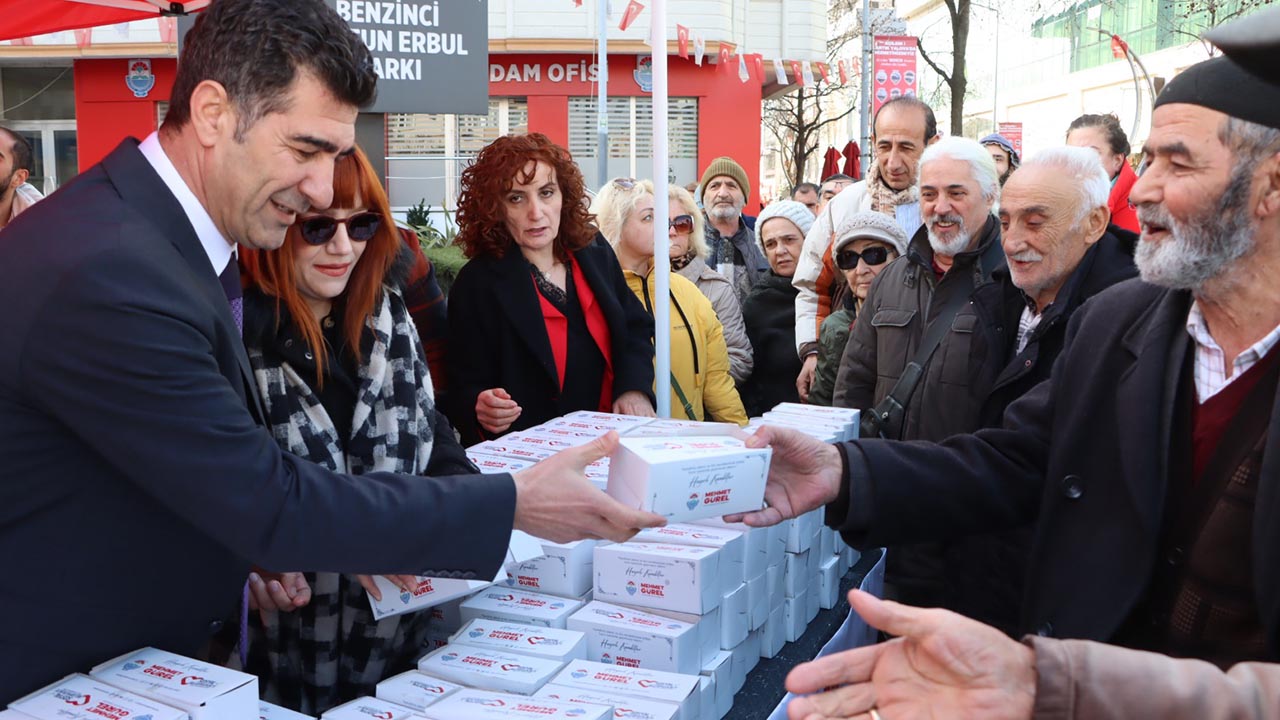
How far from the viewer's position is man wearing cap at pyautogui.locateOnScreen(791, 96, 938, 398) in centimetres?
524

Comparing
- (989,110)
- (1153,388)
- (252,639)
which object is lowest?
(252,639)

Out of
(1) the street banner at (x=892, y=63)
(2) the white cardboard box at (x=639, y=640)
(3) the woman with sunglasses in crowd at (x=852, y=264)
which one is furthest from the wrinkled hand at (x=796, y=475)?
(1) the street banner at (x=892, y=63)

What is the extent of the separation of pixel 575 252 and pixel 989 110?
6033cm

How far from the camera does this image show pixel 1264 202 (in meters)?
1.93

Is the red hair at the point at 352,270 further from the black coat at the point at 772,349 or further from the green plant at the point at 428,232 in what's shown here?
the green plant at the point at 428,232

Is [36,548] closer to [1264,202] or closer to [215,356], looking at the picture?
[215,356]

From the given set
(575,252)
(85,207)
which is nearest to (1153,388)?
(85,207)

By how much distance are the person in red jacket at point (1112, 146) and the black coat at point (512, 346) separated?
406 cm

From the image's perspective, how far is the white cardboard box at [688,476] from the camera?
6.57ft

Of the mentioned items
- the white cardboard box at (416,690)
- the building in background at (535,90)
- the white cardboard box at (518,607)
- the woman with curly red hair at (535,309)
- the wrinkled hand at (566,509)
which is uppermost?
the building in background at (535,90)

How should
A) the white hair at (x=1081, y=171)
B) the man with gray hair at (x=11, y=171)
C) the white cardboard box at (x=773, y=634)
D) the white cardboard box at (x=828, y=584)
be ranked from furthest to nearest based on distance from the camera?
the man with gray hair at (x=11, y=171) < the white hair at (x=1081, y=171) < the white cardboard box at (x=828, y=584) < the white cardboard box at (x=773, y=634)

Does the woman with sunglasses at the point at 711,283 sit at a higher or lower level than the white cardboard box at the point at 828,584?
higher

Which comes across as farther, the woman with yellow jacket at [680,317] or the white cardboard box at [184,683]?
the woman with yellow jacket at [680,317]

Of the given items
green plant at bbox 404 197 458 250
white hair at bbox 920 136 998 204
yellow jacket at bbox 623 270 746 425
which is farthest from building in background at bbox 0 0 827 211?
white hair at bbox 920 136 998 204
